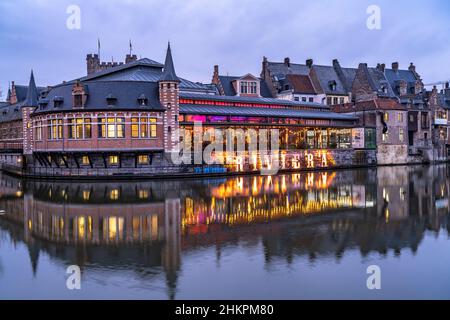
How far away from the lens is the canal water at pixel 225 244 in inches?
595

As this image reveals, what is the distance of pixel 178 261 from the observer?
18.1 metres

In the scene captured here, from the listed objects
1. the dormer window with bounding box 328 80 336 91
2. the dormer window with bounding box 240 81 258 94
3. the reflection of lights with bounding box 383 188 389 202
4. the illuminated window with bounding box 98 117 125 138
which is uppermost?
the dormer window with bounding box 328 80 336 91

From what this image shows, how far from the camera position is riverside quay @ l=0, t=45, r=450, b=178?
175 feet

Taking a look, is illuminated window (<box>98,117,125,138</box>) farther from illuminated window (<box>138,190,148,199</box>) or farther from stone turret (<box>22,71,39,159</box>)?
illuminated window (<box>138,190,148,199</box>)

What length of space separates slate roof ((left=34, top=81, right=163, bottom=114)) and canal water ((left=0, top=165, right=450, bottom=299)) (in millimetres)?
17354

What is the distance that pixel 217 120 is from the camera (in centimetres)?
6150

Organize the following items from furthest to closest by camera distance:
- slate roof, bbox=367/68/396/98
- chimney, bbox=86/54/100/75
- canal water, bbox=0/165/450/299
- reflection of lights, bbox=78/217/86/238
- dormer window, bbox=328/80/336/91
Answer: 1. chimney, bbox=86/54/100/75
2. dormer window, bbox=328/80/336/91
3. slate roof, bbox=367/68/396/98
4. reflection of lights, bbox=78/217/86/238
5. canal water, bbox=0/165/450/299

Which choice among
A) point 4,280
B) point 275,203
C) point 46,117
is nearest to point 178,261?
point 4,280

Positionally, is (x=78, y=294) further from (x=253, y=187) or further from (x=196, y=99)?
(x=196, y=99)

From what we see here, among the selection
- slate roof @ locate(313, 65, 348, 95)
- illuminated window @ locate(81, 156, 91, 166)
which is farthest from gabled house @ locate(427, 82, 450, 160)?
illuminated window @ locate(81, 156, 91, 166)

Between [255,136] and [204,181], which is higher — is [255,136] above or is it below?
above

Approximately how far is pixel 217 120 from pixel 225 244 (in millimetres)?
41561

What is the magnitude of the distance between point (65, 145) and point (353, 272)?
144 ft

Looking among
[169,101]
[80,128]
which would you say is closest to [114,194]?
[80,128]
